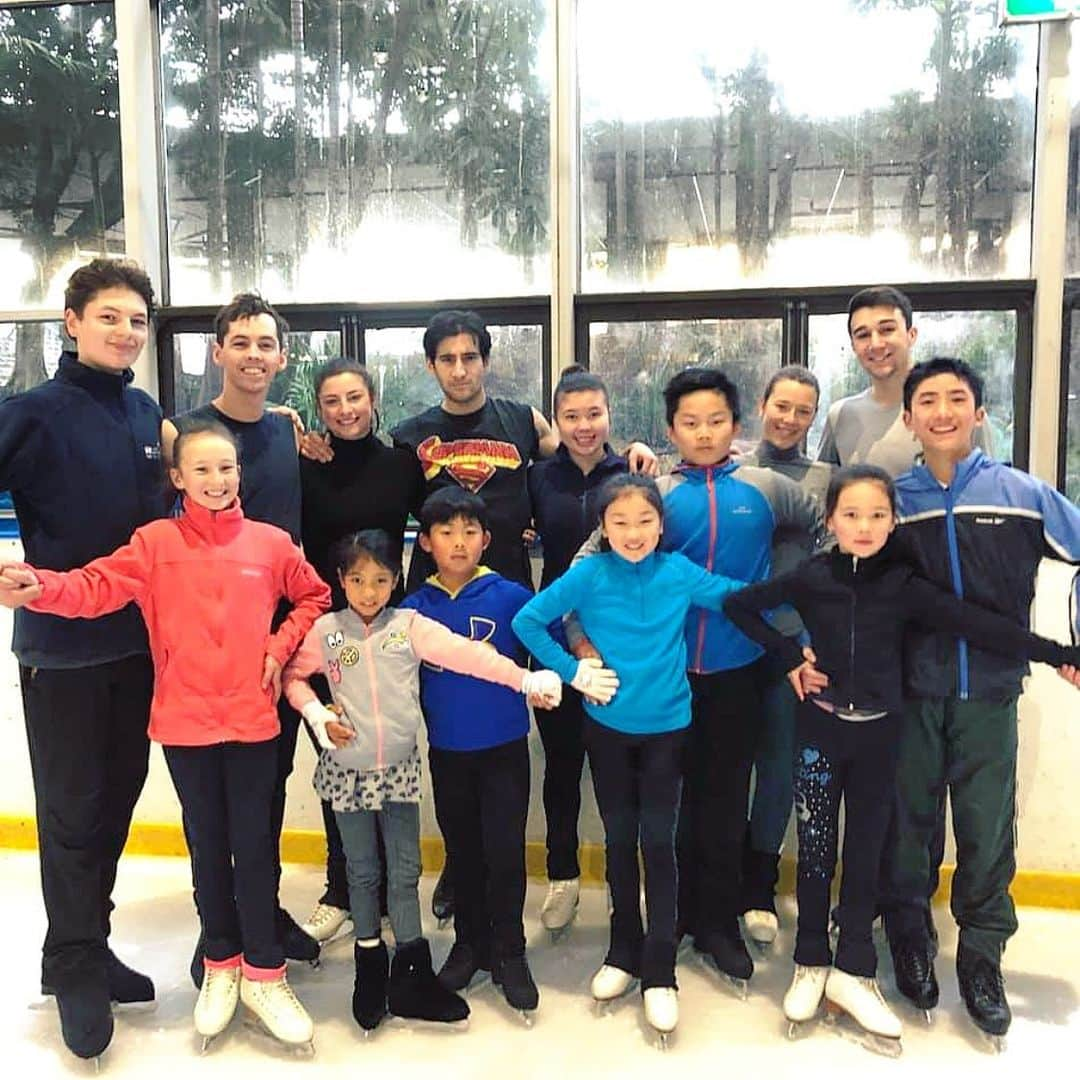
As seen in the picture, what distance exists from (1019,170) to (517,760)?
7.80 ft

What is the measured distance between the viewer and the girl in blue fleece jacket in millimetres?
1909

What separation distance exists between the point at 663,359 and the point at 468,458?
1085mm

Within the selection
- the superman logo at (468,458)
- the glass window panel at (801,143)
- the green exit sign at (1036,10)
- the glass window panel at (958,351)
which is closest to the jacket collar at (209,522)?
the superman logo at (468,458)

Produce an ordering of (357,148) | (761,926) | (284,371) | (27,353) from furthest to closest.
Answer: (27,353)
(284,371)
(357,148)
(761,926)

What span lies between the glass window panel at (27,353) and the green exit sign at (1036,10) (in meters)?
3.32

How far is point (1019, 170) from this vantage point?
9.14 ft

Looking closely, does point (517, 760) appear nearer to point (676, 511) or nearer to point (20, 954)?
point (676, 511)

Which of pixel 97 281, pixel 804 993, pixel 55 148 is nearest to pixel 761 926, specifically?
pixel 804 993

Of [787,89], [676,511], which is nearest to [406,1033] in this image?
[676,511]

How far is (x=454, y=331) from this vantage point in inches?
85.7

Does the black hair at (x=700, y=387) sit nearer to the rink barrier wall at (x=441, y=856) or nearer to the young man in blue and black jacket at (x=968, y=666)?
the young man in blue and black jacket at (x=968, y=666)

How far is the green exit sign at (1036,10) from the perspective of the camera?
8.46 ft

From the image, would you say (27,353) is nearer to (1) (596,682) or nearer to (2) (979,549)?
(1) (596,682)

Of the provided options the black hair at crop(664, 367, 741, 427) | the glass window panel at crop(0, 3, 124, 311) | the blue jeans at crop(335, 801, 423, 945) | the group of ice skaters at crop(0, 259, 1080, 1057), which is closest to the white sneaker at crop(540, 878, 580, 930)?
the group of ice skaters at crop(0, 259, 1080, 1057)
